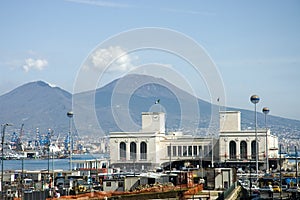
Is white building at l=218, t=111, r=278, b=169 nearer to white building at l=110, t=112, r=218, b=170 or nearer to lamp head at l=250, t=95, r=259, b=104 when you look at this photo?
white building at l=110, t=112, r=218, b=170

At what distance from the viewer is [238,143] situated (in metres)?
63.1

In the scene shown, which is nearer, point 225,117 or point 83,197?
point 83,197

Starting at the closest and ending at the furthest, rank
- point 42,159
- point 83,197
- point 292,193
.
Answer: point 83,197 < point 292,193 < point 42,159

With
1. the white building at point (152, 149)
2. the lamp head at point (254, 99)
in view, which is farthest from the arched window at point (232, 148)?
the lamp head at point (254, 99)

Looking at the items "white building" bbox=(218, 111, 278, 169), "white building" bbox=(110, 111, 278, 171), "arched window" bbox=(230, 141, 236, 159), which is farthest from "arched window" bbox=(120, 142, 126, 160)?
"arched window" bbox=(230, 141, 236, 159)

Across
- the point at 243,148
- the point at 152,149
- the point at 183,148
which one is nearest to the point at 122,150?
the point at 152,149

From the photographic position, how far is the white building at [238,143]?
202 ft

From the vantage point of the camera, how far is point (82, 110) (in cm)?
9100

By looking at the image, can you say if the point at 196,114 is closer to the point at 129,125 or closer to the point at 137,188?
the point at 129,125

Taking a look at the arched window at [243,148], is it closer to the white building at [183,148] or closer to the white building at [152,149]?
the white building at [183,148]

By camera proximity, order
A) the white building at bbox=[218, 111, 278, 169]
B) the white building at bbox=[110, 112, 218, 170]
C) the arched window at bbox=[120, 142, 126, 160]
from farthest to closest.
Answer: the arched window at bbox=[120, 142, 126, 160], the white building at bbox=[110, 112, 218, 170], the white building at bbox=[218, 111, 278, 169]

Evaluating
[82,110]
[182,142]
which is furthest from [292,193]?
[82,110]

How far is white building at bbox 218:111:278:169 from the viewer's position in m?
61.5

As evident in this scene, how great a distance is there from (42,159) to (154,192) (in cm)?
12118
